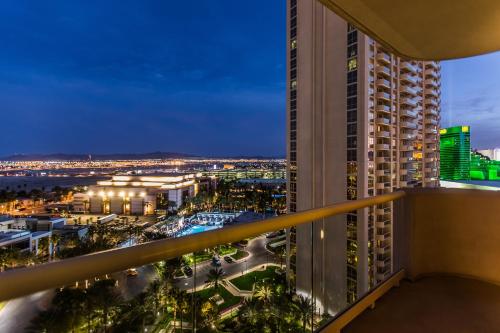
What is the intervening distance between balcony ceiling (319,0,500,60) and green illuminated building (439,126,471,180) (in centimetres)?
439

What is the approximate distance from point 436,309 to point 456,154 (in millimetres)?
7283

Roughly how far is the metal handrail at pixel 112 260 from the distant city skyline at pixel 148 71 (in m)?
97.8

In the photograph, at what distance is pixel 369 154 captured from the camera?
1989cm

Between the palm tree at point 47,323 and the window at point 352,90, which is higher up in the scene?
the window at point 352,90

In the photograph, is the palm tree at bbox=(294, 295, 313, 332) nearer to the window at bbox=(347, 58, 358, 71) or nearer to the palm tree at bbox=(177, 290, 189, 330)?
the palm tree at bbox=(177, 290, 189, 330)

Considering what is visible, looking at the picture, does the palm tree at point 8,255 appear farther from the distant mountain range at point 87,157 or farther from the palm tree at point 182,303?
the distant mountain range at point 87,157

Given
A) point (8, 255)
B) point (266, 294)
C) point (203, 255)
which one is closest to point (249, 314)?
point (266, 294)

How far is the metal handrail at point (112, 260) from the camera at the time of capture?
74 centimetres

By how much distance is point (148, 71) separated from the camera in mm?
138625

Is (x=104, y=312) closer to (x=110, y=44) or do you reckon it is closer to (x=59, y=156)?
(x=110, y=44)

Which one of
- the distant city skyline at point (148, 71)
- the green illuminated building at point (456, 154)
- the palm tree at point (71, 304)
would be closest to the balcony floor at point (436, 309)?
the palm tree at point (71, 304)

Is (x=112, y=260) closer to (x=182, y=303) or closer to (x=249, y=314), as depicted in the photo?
(x=182, y=303)

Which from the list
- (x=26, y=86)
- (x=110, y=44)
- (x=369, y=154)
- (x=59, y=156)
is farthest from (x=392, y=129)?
(x=26, y=86)

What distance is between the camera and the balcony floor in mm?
2189
